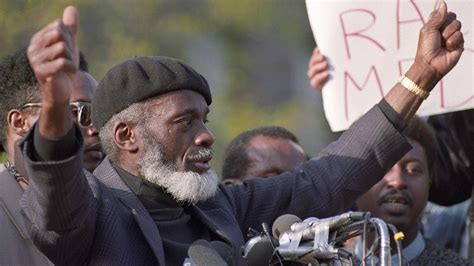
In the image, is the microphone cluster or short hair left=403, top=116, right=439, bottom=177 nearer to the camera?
the microphone cluster

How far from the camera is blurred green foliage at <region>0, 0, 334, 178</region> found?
12133 millimetres

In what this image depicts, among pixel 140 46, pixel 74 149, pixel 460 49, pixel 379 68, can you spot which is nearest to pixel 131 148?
pixel 74 149

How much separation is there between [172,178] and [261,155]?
6.81ft

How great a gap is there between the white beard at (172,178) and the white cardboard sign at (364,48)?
1.52 metres

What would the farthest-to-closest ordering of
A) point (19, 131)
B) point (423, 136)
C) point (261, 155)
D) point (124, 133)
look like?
point (261, 155) < point (423, 136) < point (19, 131) < point (124, 133)

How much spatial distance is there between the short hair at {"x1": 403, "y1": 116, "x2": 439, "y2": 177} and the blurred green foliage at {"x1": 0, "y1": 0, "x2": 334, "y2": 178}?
15.0ft

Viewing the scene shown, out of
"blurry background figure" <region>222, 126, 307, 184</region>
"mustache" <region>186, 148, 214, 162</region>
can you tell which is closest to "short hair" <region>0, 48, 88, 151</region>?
"mustache" <region>186, 148, 214, 162</region>

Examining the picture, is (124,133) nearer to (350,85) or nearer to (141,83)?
(141,83)

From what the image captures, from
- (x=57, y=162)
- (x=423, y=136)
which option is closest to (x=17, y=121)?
(x=57, y=162)

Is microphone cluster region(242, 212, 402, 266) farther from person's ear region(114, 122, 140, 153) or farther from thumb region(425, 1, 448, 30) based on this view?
thumb region(425, 1, 448, 30)

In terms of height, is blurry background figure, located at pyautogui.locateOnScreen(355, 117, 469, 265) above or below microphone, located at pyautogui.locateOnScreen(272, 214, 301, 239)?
below

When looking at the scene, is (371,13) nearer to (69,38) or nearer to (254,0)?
(69,38)

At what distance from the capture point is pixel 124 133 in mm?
5574

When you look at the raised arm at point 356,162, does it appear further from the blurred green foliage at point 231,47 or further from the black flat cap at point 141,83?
the blurred green foliage at point 231,47
